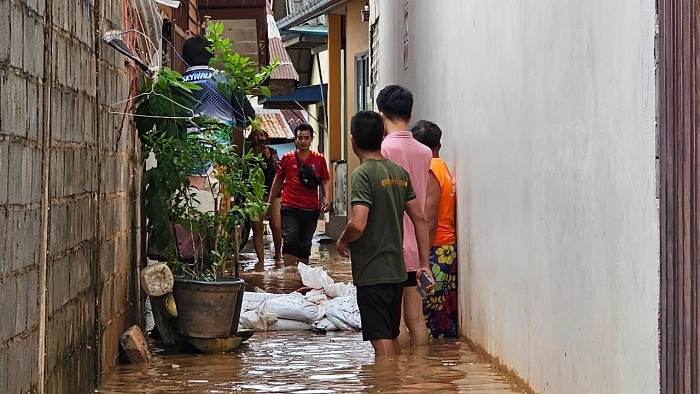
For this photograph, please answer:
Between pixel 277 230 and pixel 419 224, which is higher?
pixel 419 224

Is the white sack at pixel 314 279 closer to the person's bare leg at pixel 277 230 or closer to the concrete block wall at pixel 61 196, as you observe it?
the concrete block wall at pixel 61 196

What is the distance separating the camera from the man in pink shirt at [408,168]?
7.45m

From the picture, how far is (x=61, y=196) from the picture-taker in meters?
5.07

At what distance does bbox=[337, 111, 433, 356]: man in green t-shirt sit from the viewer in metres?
6.82

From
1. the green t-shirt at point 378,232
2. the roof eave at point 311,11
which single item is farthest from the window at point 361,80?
the green t-shirt at point 378,232

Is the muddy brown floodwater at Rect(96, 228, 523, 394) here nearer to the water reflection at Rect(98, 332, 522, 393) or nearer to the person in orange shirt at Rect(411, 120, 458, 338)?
the water reflection at Rect(98, 332, 522, 393)

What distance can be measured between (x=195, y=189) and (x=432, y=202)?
1783mm

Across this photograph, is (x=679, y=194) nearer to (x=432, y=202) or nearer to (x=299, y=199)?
(x=432, y=202)

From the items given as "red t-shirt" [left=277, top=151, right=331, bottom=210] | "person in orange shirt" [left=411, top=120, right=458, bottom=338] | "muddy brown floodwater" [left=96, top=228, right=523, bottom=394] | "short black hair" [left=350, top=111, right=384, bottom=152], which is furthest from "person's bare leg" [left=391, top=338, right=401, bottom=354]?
"red t-shirt" [left=277, top=151, right=331, bottom=210]

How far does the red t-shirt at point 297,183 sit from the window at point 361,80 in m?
6.62

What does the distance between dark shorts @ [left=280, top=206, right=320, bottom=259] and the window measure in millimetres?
7218

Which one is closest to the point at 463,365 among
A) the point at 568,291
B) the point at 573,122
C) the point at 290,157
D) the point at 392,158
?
the point at 392,158

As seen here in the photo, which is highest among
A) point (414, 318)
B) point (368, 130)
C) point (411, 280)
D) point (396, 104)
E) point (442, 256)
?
point (396, 104)

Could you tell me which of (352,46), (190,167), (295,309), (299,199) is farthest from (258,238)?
(352,46)
